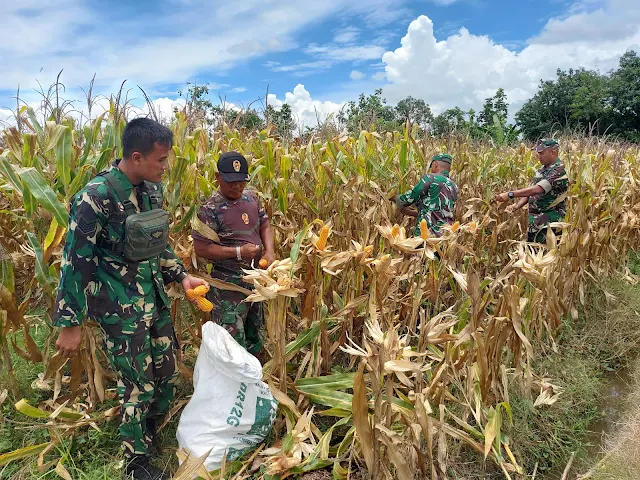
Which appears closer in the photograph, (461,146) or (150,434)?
(150,434)

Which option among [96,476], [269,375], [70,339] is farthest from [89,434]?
[269,375]

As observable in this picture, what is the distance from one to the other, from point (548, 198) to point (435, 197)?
5.40 ft

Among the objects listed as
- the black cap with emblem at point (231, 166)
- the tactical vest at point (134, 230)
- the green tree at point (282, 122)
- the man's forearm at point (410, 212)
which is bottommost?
the man's forearm at point (410, 212)

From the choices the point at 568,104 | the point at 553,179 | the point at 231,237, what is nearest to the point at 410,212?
the point at 553,179

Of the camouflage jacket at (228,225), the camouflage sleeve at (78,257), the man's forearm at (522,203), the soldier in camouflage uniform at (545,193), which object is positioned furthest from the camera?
the man's forearm at (522,203)

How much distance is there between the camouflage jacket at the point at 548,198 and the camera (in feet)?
14.7

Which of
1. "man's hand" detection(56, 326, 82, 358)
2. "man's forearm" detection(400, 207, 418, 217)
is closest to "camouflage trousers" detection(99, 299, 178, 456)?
"man's hand" detection(56, 326, 82, 358)

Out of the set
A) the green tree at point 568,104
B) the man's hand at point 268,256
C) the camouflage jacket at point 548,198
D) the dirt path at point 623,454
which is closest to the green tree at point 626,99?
the green tree at point 568,104

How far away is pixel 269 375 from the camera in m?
2.34

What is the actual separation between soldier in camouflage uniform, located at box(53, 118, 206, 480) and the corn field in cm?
34

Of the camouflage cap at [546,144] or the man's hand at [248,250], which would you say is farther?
the camouflage cap at [546,144]

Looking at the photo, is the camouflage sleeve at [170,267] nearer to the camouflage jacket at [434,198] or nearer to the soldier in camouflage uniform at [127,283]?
the soldier in camouflage uniform at [127,283]

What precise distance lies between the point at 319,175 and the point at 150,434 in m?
2.08

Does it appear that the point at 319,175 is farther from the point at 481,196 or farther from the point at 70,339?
the point at 481,196
